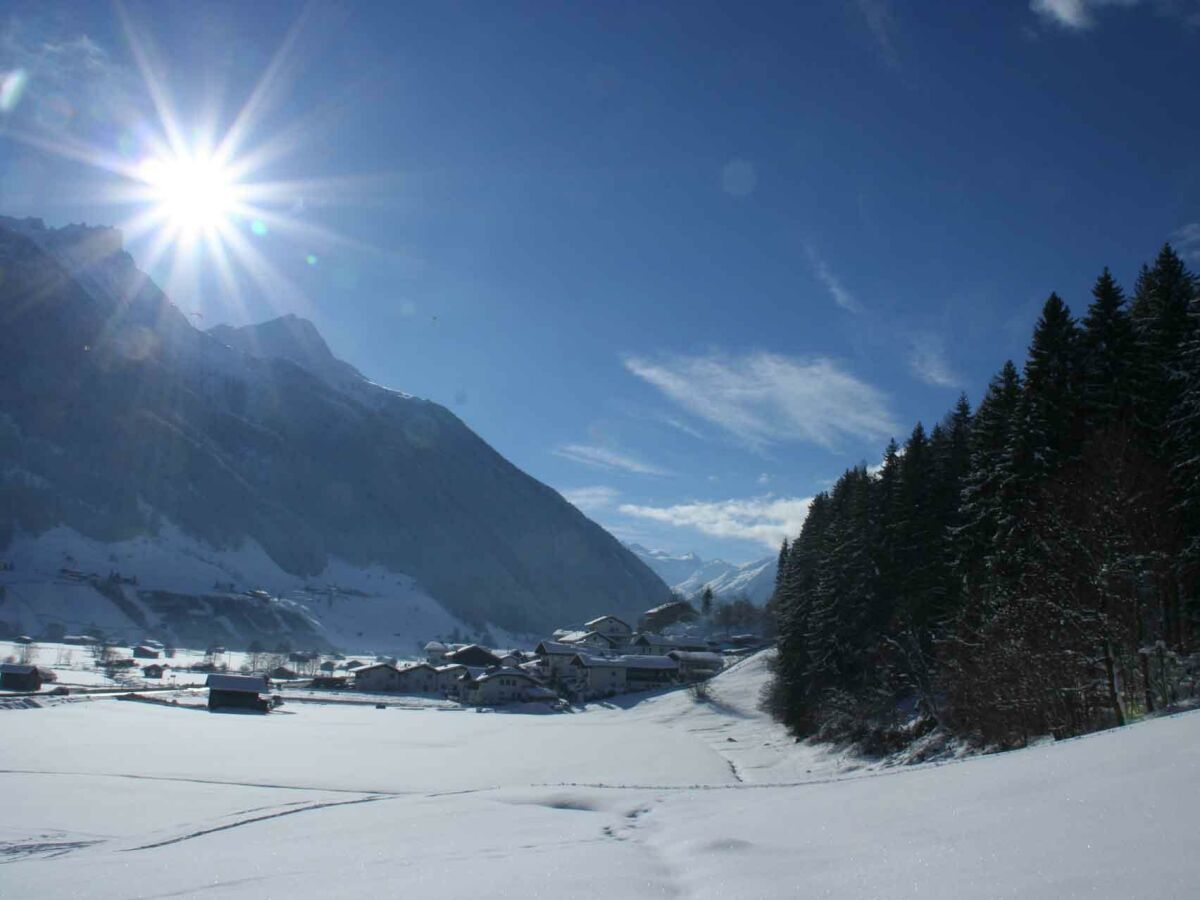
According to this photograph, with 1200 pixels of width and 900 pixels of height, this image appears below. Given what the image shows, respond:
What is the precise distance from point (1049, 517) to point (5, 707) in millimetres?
68799

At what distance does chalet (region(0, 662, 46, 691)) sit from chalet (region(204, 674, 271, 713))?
1633 centimetres

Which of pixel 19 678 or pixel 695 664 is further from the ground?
pixel 19 678

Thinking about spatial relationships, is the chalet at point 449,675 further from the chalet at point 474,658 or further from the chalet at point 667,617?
the chalet at point 667,617

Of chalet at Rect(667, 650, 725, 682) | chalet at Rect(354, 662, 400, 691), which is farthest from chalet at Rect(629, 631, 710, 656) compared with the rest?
chalet at Rect(354, 662, 400, 691)

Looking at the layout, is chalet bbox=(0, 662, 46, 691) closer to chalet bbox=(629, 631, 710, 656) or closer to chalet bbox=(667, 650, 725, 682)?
chalet bbox=(667, 650, 725, 682)

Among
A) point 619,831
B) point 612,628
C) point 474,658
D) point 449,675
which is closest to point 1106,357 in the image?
point 619,831

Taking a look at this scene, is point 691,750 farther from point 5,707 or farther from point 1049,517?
point 5,707

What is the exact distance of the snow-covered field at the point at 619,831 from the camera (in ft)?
25.7

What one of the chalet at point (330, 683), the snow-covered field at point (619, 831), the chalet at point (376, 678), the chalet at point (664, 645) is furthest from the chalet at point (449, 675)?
the snow-covered field at point (619, 831)

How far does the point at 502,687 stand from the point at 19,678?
46.7 meters

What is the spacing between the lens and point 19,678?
74625mm

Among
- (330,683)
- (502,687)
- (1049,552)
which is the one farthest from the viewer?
(330,683)

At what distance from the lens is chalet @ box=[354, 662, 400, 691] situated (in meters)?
108

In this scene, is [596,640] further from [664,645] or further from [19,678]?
[19,678]
